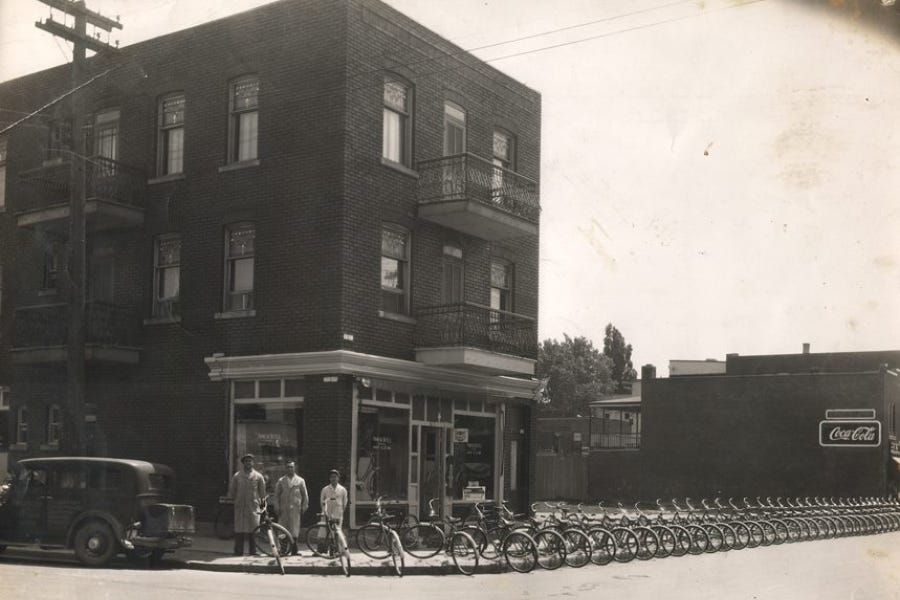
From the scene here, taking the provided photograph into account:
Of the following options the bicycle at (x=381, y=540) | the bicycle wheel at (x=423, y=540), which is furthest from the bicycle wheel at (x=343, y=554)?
the bicycle wheel at (x=423, y=540)

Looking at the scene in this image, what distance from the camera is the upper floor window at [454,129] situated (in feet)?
81.5

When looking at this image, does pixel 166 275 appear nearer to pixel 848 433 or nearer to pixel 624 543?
pixel 624 543

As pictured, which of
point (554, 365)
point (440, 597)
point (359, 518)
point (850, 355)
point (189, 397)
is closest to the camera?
point (440, 597)

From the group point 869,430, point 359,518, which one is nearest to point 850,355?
point 869,430

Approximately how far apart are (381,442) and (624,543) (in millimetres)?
5589

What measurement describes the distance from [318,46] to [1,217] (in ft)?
36.0

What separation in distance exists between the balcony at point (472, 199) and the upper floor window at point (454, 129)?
669 mm

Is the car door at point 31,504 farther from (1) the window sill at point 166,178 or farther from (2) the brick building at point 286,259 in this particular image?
(1) the window sill at point 166,178

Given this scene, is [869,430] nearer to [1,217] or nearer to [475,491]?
[475,491]

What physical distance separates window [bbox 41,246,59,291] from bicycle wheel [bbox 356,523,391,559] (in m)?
11.1

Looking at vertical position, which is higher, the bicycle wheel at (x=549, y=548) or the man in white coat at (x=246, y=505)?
the man in white coat at (x=246, y=505)

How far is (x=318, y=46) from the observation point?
21906 millimetres

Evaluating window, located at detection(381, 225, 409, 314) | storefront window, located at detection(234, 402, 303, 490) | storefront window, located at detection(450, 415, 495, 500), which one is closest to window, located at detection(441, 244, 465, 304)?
window, located at detection(381, 225, 409, 314)

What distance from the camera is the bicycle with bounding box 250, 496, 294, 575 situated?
16.9 meters
